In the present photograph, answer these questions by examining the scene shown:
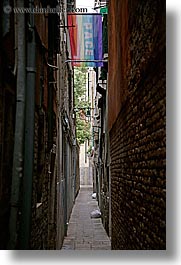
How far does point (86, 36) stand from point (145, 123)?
3.84m

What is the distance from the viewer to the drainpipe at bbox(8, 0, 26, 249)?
3.23 metres

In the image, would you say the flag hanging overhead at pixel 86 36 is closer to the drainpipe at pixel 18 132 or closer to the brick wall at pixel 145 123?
the brick wall at pixel 145 123

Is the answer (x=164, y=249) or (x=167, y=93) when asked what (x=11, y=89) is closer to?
(x=167, y=93)

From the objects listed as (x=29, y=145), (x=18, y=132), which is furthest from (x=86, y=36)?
(x=18, y=132)

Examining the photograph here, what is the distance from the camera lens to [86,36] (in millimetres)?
6820

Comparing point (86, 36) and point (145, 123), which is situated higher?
point (86, 36)

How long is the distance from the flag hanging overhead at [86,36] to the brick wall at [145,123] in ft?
7.17

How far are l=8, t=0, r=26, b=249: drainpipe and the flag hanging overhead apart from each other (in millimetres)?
3155

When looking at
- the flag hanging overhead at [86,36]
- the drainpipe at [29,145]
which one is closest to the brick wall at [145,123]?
the drainpipe at [29,145]

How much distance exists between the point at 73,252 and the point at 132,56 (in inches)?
69.9

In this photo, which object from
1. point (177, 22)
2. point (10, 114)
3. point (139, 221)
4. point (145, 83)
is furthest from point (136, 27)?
point (139, 221)

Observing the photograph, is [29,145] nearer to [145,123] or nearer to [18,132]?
[18,132]

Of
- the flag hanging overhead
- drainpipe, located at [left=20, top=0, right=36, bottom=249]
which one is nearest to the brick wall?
drainpipe, located at [left=20, top=0, right=36, bottom=249]

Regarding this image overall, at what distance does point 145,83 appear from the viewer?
3.24m
